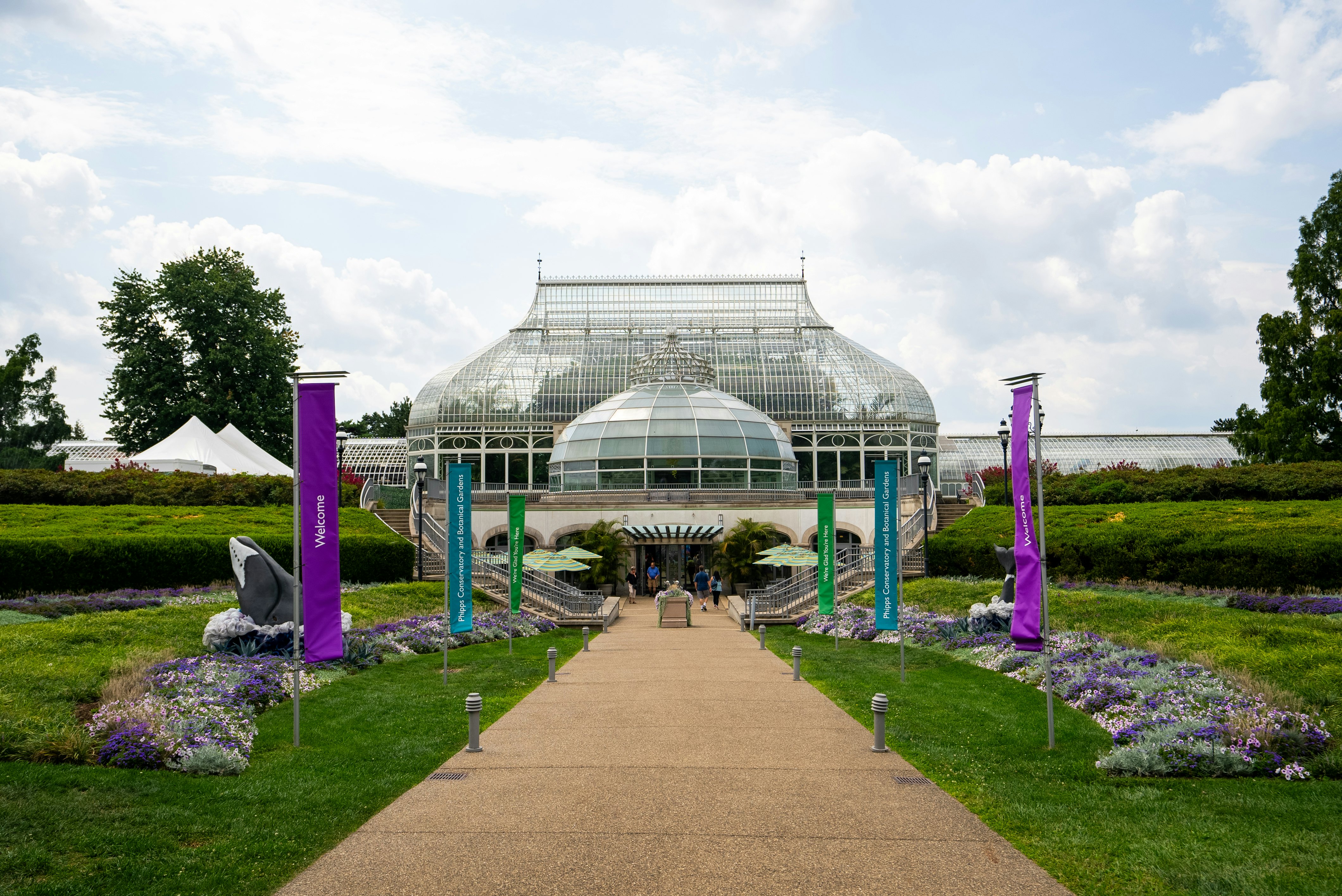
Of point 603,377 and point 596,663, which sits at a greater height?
point 603,377

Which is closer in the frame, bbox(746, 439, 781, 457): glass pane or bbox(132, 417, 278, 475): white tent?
bbox(132, 417, 278, 475): white tent

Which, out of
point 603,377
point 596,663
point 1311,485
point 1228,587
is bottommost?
point 596,663

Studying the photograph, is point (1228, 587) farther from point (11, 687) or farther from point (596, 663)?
point (11, 687)

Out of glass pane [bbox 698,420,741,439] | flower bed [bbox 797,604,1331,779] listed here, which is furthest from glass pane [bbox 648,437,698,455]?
flower bed [bbox 797,604,1331,779]

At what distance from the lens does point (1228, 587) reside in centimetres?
2119

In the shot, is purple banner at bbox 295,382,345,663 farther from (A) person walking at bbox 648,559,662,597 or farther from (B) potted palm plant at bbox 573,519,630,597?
A: (A) person walking at bbox 648,559,662,597

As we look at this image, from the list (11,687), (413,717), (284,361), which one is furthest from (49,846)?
(284,361)

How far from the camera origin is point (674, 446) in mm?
43531

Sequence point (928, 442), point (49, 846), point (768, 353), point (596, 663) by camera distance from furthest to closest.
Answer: point (768, 353), point (928, 442), point (596, 663), point (49, 846)

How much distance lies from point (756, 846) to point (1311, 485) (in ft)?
98.5

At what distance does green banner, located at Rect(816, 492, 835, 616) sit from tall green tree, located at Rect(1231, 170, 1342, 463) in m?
23.8

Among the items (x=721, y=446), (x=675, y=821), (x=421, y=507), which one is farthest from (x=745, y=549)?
(x=675, y=821)

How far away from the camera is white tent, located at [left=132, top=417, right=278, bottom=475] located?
138ft

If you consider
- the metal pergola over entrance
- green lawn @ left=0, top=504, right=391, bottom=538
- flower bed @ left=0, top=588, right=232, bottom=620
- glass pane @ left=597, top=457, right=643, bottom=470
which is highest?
glass pane @ left=597, top=457, right=643, bottom=470
